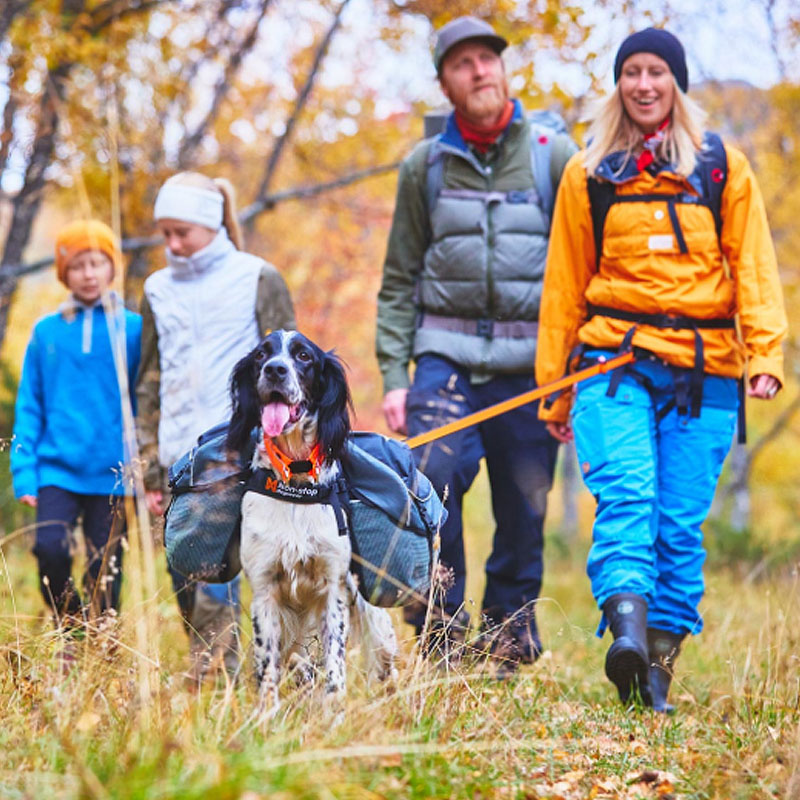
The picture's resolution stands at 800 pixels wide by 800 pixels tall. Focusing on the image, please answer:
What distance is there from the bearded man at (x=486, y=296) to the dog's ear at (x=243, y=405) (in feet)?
3.89

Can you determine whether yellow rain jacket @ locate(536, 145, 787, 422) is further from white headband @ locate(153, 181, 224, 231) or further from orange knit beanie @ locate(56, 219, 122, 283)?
orange knit beanie @ locate(56, 219, 122, 283)

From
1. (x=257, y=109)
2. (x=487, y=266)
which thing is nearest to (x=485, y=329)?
(x=487, y=266)

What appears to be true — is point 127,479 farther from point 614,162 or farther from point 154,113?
point 154,113

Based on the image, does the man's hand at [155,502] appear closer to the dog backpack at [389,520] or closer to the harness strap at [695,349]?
the dog backpack at [389,520]

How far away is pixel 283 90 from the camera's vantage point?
556 inches

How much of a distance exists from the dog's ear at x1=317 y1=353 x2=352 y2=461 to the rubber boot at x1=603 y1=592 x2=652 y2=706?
1233mm

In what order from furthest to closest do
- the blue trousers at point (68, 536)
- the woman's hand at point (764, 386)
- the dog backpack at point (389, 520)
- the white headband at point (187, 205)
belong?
the white headband at point (187, 205)
the blue trousers at point (68, 536)
the woman's hand at point (764, 386)
the dog backpack at point (389, 520)

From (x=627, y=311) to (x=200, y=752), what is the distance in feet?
9.14

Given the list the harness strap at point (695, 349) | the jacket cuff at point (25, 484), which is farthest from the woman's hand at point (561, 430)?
the jacket cuff at point (25, 484)

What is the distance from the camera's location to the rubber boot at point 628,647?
388 centimetres

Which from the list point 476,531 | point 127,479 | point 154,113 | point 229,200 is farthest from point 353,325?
point 127,479

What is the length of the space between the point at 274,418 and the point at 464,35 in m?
2.27

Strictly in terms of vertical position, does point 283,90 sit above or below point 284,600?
above

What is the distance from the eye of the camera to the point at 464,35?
499cm
